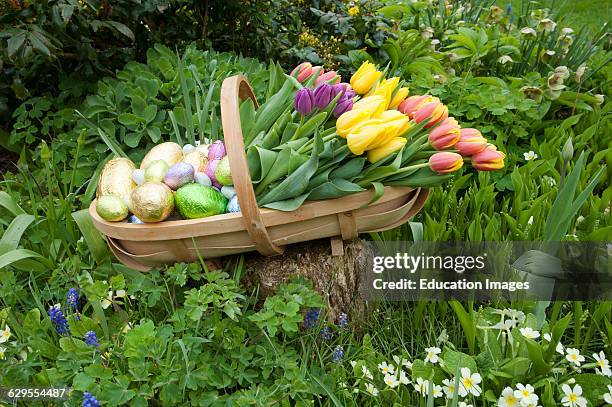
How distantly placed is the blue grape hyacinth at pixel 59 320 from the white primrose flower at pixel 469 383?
3.07ft

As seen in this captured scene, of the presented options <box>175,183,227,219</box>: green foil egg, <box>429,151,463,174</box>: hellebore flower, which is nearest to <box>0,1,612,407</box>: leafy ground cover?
<box>175,183,227,219</box>: green foil egg

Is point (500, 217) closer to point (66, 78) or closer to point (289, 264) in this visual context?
point (289, 264)

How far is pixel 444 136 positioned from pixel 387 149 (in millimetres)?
161

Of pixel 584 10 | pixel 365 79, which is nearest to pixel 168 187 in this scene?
pixel 365 79

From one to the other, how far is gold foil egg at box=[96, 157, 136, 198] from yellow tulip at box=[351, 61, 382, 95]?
2.27 ft

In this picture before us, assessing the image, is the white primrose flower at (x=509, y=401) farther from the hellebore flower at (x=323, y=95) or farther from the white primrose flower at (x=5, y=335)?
the white primrose flower at (x=5, y=335)

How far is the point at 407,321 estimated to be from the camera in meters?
1.60

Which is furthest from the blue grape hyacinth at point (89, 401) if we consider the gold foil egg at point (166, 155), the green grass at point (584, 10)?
the green grass at point (584, 10)

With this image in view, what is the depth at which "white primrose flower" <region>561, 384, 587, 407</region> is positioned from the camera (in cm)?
124

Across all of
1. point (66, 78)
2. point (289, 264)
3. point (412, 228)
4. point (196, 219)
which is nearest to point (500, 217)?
point (412, 228)

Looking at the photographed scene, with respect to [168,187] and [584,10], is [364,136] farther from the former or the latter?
[584,10]

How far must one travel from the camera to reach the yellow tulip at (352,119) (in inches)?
53.3

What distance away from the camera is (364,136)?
1318 mm

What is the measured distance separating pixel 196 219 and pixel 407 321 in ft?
2.24
